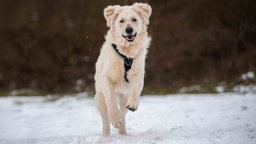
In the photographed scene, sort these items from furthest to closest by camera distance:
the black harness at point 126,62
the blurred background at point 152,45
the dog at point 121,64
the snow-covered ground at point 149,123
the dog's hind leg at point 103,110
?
the blurred background at point 152,45 → the dog's hind leg at point 103,110 → the black harness at point 126,62 → the dog at point 121,64 → the snow-covered ground at point 149,123

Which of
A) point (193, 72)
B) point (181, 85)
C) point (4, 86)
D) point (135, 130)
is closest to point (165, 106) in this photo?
point (135, 130)

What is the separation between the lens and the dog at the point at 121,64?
22.7 feet

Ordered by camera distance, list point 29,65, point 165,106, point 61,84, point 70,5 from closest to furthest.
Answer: point 165,106
point 61,84
point 29,65
point 70,5

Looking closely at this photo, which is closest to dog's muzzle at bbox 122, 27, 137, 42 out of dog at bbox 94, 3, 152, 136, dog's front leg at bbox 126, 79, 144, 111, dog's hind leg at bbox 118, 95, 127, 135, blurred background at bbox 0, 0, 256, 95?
dog at bbox 94, 3, 152, 136

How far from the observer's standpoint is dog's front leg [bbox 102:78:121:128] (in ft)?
22.1

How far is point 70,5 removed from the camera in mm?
23062

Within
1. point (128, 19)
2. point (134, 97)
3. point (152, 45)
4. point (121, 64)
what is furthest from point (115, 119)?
point (152, 45)

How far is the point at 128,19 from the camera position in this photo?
7156 millimetres

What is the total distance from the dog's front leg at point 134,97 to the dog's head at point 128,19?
2.39 ft

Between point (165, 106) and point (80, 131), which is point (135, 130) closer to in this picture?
point (80, 131)

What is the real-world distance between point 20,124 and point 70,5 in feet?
45.9

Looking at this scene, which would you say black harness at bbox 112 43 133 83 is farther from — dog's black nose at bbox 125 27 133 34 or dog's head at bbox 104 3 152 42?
dog's black nose at bbox 125 27 133 34

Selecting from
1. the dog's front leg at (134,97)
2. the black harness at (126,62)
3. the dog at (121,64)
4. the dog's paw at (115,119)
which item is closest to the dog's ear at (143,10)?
the dog at (121,64)

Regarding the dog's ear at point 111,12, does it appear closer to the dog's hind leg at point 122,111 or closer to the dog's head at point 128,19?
the dog's head at point 128,19
